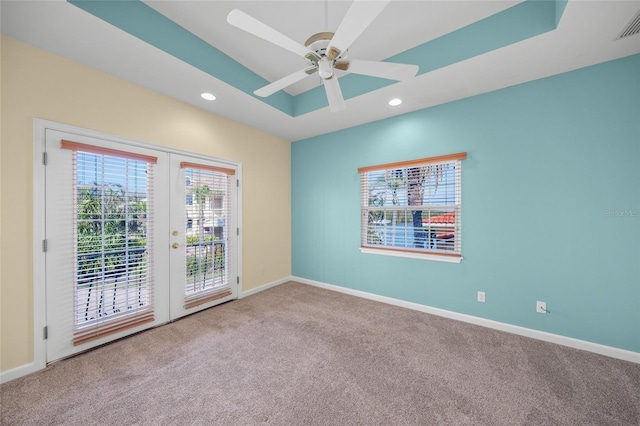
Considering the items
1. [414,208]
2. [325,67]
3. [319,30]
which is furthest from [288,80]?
[414,208]

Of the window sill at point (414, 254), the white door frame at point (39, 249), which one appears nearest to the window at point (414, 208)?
the window sill at point (414, 254)

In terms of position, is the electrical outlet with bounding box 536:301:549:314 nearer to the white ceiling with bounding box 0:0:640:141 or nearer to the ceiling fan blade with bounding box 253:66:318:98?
the white ceiling with bounding box 0:0:640:141

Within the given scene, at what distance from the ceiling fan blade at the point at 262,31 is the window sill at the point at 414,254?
2579 mm

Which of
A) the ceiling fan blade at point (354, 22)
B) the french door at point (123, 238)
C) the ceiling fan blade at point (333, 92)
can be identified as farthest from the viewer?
the french door at point (123, 238)

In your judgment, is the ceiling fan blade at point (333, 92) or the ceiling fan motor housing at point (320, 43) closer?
the ceiling fan motor housing at point (320, 43)

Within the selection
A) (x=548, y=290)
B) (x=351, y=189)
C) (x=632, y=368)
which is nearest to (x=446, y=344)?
(x=548, y=290)

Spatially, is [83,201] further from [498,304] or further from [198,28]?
[498,304]

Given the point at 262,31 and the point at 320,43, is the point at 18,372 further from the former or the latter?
the point at 320,43

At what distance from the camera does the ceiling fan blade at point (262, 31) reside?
4.10ft

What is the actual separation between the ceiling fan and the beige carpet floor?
2.25m

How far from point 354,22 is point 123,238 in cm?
280

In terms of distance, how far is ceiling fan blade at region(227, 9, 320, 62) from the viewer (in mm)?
1248

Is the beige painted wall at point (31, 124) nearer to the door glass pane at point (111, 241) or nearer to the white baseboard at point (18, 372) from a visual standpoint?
the white baseboard at point (18, 372)

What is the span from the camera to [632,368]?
6.47 feet
